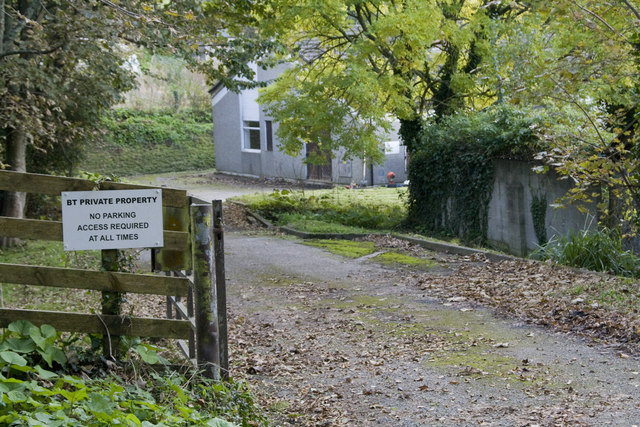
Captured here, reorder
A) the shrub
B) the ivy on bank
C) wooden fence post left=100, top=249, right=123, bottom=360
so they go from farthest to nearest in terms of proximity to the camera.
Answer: the ivy on bank, the shrub, wooden fence post left=100, top=249, right=123, bottom=360

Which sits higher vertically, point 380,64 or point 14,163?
point 380,64

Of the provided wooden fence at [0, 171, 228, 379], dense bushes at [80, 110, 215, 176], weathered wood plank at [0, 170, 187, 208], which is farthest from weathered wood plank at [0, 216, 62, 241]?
dense bushes at [80, 110, 215, 176]

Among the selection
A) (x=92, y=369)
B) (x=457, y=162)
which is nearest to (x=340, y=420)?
(x=92, y=369)

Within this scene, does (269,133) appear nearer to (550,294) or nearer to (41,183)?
(550,294)

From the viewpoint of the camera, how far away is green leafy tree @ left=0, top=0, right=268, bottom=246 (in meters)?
11.3

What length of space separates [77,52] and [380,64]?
452 inches

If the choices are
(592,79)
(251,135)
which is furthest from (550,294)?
(251,135)

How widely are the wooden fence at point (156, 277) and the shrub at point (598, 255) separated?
7.13 meters

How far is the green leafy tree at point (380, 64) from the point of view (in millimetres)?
19141

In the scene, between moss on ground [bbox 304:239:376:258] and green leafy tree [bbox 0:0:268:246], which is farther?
moss on ground [bbox 304:239:376:258]

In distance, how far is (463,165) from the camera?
18.4 meters

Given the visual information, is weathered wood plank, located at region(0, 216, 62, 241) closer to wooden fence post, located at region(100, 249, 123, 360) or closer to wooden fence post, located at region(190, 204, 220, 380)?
wooden fence post, located at region(100, 249, 123, 360)

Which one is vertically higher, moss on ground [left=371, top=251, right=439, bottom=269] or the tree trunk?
the tree trunk

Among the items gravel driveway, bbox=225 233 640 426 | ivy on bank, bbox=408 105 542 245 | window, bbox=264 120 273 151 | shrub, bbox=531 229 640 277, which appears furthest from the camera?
window, bbox=264 120 273 151
